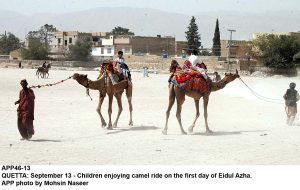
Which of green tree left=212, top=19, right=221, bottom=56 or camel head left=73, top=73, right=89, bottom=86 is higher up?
green tree left=212, top=19, right=221, bottom=56

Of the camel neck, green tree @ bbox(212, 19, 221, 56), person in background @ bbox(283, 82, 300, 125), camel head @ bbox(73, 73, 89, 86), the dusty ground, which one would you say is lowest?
the dusty ground

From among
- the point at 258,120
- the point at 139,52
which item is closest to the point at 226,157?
the point at 258,120

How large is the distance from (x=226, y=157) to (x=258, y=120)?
6.25 meters

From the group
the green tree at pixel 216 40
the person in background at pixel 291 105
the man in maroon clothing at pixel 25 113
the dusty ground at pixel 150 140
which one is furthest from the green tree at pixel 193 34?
the man in maroon clothing at pixel 25 113

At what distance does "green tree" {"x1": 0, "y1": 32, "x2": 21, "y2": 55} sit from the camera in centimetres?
12088

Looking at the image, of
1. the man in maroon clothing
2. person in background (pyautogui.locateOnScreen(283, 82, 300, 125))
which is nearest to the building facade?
person in background (pyautogui.locateOnScreen(283, 82, 300, 125))

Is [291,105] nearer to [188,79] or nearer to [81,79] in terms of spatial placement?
[188,79]

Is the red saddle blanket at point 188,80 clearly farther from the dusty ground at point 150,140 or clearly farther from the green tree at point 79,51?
the green tree at point 79,51

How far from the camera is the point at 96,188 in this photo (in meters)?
7.33

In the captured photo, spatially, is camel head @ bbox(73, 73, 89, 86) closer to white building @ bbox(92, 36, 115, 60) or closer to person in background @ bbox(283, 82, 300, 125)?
person in background @ bbox(283, 82, 300, 125)

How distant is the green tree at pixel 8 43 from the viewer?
12088cm

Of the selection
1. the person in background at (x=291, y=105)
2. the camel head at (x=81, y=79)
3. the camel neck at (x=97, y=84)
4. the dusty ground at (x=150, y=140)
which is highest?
the camel head at (x=81, y=79)

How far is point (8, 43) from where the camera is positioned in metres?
124

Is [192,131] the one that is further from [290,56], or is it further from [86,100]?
[290,56]
